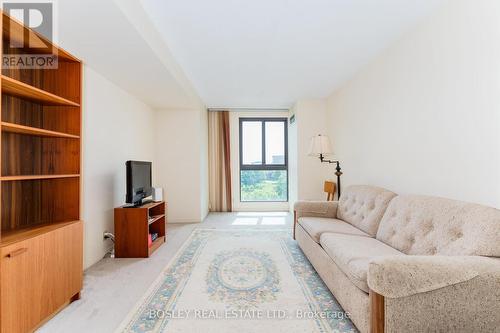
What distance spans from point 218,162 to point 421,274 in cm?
485

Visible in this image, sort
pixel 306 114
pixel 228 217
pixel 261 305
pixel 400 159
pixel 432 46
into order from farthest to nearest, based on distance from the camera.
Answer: pixel 228 217 → pixel 306 114 → pixel 400 159 → pixel 432 46 → pixel 261 305

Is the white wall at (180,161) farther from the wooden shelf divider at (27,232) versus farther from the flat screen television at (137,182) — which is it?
the wooden shelf divider at (27,232)

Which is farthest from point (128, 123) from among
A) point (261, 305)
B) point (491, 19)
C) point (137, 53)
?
point (491, 19)

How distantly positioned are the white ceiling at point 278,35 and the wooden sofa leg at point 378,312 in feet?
7.10

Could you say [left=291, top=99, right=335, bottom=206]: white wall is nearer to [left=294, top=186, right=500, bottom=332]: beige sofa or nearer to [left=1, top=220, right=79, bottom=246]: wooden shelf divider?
[left=294, top=186, right=500, bottom=332]: beige sofa

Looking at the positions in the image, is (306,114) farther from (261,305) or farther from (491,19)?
(261,305)

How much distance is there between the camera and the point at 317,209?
325 cm

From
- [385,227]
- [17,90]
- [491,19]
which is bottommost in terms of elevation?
[385,227]

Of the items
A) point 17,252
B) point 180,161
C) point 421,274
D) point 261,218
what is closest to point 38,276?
point 17,252

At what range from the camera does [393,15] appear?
2102 millimetres

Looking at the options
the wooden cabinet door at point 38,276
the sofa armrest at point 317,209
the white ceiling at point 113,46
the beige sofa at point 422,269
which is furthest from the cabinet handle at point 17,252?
the sofa armrest at point 317,209

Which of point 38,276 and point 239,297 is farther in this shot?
point 239,297

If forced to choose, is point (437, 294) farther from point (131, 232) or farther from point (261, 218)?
point (261, 218)

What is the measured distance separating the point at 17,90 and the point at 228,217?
4.03 meters
